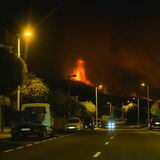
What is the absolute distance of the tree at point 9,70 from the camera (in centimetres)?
3538

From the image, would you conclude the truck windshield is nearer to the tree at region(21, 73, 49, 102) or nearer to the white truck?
the white truck

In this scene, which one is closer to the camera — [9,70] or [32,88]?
[9,70]

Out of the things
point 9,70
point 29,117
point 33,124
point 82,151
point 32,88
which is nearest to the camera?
point 82,151

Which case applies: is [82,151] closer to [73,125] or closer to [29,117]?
[29,117]

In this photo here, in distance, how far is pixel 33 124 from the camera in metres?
38.3

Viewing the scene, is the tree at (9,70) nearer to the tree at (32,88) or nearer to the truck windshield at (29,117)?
the truck windshield at (29,117)

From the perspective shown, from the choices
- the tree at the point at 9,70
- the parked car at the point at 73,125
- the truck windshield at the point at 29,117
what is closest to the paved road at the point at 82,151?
the tree at the point at 9,70

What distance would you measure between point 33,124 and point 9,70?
4690 mm

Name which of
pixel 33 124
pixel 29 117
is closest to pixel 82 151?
pixel 33 124

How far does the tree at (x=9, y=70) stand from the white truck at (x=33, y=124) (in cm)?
291

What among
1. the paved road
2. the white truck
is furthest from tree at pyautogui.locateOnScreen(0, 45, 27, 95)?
the paved road

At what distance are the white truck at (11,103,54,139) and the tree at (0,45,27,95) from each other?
2.91 meters

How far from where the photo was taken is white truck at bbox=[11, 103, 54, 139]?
125ft

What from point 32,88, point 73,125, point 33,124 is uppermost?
point 32,88
